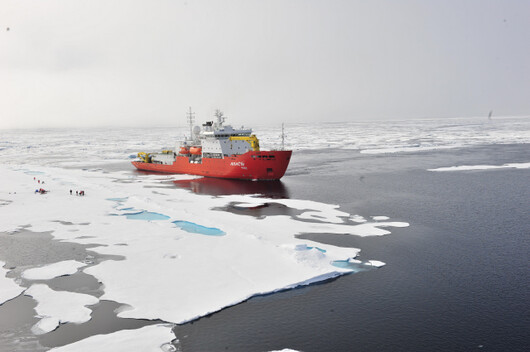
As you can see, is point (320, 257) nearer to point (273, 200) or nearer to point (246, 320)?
point (246, 320)

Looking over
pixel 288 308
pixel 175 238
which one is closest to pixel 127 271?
pixel 175 238

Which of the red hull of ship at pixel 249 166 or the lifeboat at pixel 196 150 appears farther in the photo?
the lifeboat at pixel 196 150

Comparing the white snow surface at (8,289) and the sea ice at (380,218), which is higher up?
the sea ice at (380,218)

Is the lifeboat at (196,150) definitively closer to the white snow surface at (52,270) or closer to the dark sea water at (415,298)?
the dark sea water at (415,298)

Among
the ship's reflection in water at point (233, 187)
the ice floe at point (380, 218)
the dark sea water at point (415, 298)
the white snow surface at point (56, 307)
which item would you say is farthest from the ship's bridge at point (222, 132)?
the white snow surface at point (56, 307)

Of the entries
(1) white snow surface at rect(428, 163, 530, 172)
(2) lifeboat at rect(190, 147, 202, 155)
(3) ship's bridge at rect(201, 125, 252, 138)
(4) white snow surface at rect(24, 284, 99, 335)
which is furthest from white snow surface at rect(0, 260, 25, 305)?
(1) white snow surface at rect(428, 163, 530, 172)

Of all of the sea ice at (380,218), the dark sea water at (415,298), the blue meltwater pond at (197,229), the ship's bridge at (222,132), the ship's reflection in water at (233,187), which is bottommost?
the dark sea water at (415,298)

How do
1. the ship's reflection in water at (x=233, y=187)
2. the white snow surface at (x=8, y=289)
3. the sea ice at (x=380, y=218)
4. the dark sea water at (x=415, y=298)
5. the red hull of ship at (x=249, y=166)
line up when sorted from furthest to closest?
the red hull of ship at (x=249, y=166), the ship's reflection in water at (x=233, y=187), the sea ice at (x=380, y=218), the white snow surface at (x=8, y=289), the dark sea water at (x=415, y=298)

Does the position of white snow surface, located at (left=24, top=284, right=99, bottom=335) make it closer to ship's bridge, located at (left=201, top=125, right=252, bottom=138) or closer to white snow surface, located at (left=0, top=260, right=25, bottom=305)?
white snow surface, located at (left=0, top=260, right=25, bottom=305)

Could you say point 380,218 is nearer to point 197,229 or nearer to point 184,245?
point 197,229
